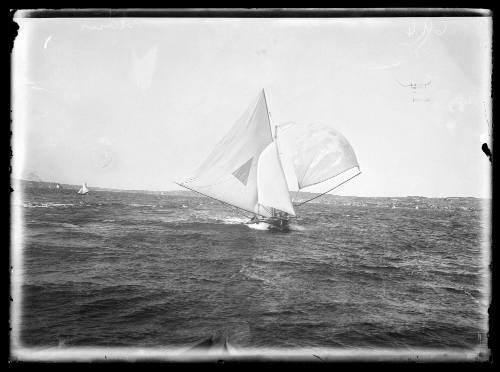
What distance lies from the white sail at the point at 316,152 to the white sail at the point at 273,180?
223 millimetres

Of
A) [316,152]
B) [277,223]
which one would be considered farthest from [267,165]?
[277,223]

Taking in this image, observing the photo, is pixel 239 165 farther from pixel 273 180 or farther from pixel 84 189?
pixel 84 189

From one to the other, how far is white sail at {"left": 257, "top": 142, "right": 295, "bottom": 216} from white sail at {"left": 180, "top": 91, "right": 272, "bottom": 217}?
125mm

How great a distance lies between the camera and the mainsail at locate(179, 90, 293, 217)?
11.8 feet

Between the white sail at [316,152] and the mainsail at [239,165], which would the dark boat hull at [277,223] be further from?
the white sail at [316,152]

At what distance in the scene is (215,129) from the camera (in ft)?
12.0

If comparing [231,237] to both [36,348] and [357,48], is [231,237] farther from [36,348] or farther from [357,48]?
[357,48]

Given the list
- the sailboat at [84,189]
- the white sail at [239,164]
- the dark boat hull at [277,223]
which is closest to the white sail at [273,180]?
the white sail at [239,164]

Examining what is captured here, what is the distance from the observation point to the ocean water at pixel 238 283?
→ 3.18 m

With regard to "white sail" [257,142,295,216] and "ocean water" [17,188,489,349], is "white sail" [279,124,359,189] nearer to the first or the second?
"white sail" [257,142,295,216]

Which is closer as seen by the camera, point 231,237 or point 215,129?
point 215,129

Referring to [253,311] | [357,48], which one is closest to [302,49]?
[357,48]

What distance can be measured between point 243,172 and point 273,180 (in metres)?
0.66

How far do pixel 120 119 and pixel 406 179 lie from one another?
3.72 metres
